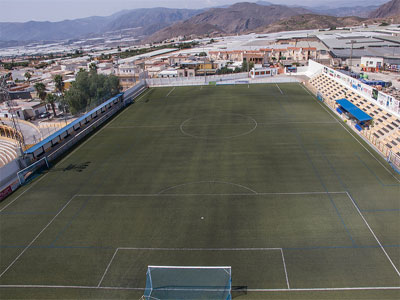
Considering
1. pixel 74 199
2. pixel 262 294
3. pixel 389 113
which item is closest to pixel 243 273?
pixel 262 294

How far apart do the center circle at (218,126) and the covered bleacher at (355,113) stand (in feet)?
42.1

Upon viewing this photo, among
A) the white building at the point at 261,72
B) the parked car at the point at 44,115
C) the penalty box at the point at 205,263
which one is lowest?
the parked car at the point at 44,115

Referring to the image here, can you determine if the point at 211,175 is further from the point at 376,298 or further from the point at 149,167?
the point at 376,298

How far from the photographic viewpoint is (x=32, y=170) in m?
Result: 29.3

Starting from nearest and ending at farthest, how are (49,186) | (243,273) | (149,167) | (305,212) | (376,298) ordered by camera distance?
(376,298), (243,273), (305,212), (49,186), (149,167)

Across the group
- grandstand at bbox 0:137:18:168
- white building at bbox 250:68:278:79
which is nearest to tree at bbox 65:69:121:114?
grandstand at bbox 0:137:18:168

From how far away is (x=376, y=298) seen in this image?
47.1 ft

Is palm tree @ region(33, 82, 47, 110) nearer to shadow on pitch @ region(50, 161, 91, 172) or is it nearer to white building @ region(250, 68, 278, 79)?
shadow on pitch @ region(50, 161, 91, 172)

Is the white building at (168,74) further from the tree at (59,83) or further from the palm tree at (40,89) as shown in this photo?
the palm tree at (40,89)

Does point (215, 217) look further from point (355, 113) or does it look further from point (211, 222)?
point (355, 113)

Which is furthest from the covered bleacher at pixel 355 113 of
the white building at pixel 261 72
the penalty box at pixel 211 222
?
the white building at pixel 261 72

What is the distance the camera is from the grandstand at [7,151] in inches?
1423

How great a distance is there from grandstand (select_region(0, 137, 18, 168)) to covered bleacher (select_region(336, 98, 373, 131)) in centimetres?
4323

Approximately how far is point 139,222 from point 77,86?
4302cm
